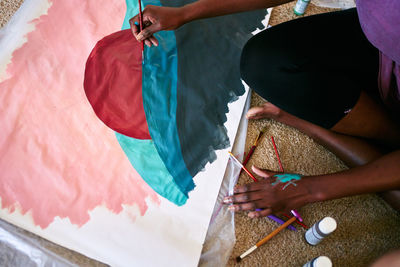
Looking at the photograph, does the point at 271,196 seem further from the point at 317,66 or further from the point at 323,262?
the point at 317,66

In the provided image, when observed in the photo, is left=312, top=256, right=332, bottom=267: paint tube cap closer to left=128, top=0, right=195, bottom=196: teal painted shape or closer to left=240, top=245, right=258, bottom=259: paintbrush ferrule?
left=240, top=245, right=258, bottom=259: paintbrush ferrule

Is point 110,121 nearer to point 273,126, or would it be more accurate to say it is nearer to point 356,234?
point 273,126

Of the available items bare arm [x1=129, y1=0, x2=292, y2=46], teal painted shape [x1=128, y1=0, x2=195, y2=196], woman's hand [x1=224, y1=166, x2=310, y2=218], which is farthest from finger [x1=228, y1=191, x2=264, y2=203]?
bare arm [x1=129, y1=0, x2=292, y2=46]

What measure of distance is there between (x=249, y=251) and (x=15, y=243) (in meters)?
0.56

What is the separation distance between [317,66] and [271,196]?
0.35 m

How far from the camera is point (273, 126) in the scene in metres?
0.86

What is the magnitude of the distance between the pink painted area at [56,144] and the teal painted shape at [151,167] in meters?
0.02

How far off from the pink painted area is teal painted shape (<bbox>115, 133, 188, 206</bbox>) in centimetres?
2

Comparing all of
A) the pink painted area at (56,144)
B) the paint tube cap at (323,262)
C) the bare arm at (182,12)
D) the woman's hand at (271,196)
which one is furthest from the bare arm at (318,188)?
the bare arm at (182,12)

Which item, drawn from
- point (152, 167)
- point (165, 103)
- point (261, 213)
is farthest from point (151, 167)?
point (261, 213)

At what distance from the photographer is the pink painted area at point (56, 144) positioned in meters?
0.64

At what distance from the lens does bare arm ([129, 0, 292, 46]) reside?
66 cm

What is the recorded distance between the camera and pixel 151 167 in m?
0.70

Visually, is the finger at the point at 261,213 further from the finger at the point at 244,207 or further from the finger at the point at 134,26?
the finger at the point at 134,26
